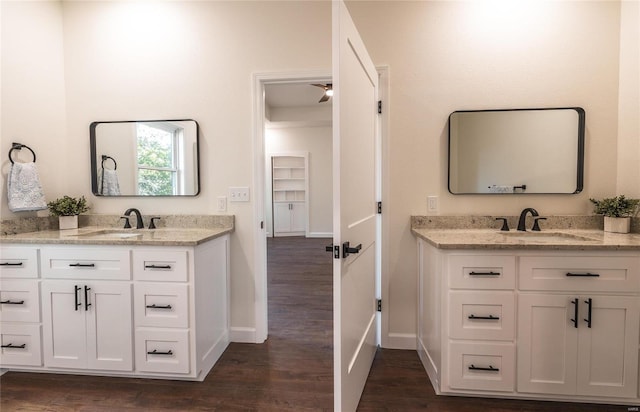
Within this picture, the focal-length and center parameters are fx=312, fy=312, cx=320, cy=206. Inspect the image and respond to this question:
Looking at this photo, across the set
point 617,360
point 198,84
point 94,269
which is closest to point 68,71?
point 198,84

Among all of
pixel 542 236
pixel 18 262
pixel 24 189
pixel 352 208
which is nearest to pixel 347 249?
pixel 352 208

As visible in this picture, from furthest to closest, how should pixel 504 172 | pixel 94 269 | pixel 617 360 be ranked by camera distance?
pixel 504 172 → pixel 94 269 → pixel 617 360

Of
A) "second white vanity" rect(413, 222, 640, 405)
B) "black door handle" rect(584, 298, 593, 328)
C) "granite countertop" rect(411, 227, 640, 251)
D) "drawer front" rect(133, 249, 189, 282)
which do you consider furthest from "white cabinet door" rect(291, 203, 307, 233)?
"black door handle" rect(584, 298, 593, 328)

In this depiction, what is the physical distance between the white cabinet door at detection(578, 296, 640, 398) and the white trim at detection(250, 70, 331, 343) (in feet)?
6.58

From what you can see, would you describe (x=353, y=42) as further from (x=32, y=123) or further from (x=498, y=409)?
(x=32, y=123)

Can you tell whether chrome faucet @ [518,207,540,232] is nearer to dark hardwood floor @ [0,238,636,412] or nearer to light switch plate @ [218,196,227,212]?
dark hardwood floor @ [0,238,636,412]

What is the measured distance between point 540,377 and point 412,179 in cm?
138

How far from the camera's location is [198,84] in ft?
7.98

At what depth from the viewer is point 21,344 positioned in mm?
1975

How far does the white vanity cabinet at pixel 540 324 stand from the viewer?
1.64 m

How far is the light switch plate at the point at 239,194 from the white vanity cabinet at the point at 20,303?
1.24m

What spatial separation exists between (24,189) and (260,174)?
162 cm

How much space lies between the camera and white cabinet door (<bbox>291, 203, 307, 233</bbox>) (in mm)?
7590

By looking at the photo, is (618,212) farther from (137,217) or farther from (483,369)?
(137,217)
